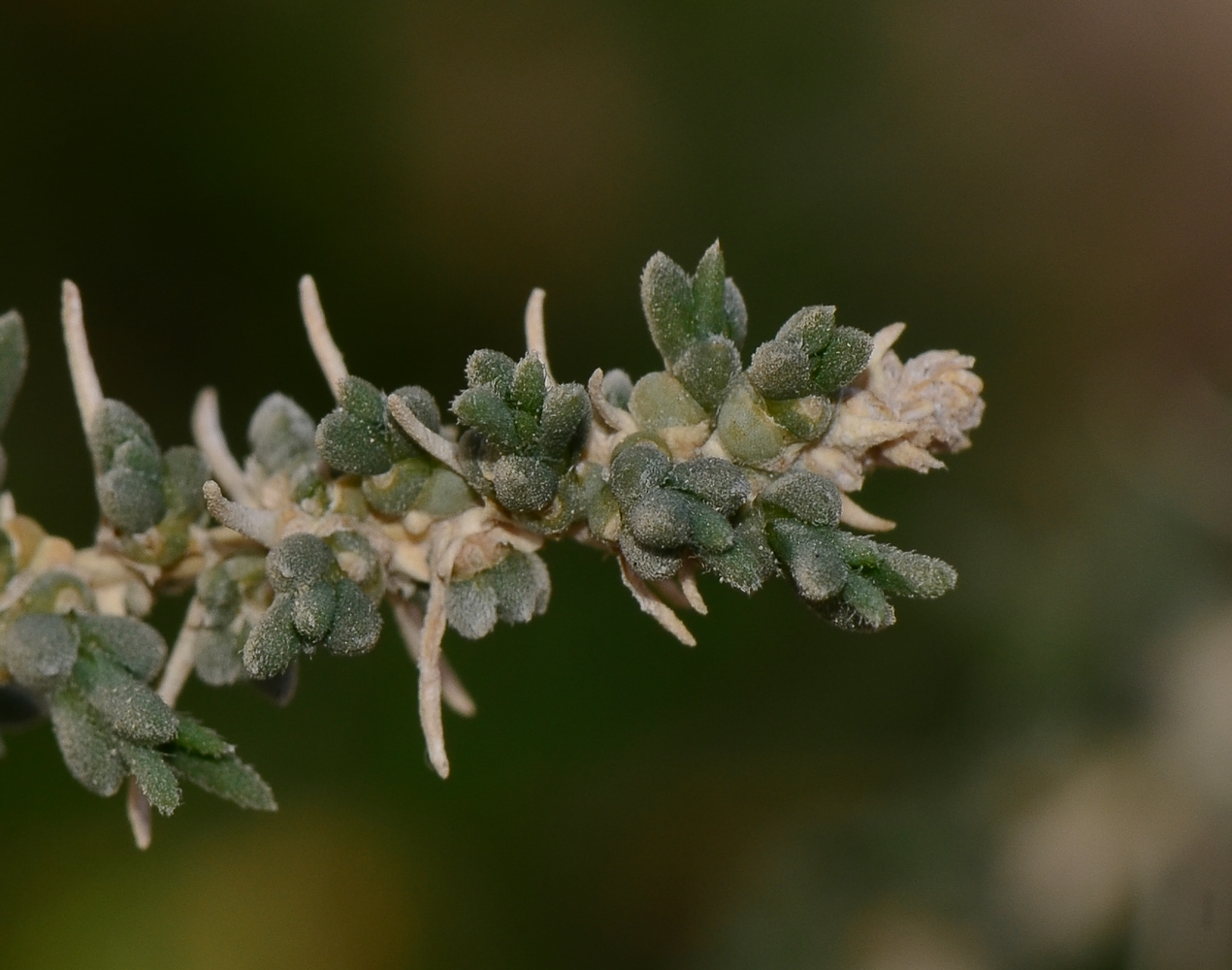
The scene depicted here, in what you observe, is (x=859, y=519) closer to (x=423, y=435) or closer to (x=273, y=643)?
(x=423, y=435)

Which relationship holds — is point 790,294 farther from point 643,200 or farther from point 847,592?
point 847,592

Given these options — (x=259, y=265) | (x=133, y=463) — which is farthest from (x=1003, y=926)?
(x=259, y=265)

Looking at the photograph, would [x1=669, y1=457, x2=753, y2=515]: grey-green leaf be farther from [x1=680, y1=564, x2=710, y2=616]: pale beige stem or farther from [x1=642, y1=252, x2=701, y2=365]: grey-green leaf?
[x1=642, y1=252, x2=701, y2=365]: grey-green leaf

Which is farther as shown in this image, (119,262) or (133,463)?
(119,262)

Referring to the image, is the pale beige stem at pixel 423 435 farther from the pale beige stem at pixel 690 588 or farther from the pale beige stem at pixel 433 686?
the pale beige stem at pixel 690 588

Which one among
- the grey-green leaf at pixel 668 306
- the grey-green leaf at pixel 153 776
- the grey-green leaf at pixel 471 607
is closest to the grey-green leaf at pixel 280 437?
the grey-green leaf at pixel 471 607

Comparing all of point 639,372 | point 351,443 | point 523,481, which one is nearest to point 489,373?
point 523,481

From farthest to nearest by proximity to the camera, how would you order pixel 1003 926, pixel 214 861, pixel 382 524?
pixel 214 861, pixel 1003 926, pixel 382 524
